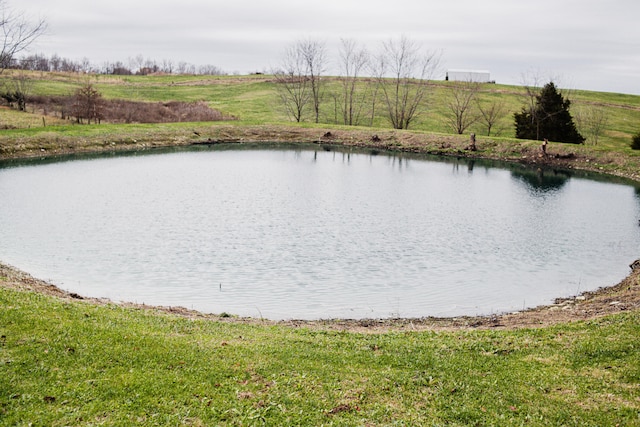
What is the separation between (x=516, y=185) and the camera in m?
45.0

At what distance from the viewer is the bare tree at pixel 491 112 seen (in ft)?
247

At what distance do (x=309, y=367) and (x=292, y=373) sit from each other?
0.50 meters

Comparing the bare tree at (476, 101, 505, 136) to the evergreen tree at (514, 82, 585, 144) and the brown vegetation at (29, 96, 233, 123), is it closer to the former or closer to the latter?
the evergreen tree at (514, 82, 585, 144)

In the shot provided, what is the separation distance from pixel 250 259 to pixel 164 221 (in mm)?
7938

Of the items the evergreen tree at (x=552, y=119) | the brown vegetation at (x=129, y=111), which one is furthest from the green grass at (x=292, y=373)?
the brown vegetation at (x=129, y=111)

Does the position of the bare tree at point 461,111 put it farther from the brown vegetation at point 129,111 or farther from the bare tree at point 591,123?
the brown vegetation at point 129,111

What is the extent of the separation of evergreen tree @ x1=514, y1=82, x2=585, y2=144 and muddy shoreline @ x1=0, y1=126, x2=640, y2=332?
4120 mm

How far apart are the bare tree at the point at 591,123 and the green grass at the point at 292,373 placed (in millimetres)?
64994

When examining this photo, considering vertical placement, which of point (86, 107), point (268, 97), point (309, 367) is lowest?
point (309, 367)

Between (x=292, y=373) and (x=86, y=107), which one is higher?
(x=86, y=107)

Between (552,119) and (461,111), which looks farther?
(461,111)

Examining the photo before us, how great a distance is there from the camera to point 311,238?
26.0 m

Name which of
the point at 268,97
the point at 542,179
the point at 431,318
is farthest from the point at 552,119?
the point at 431,318

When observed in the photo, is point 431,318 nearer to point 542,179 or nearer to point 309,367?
point 309,367
